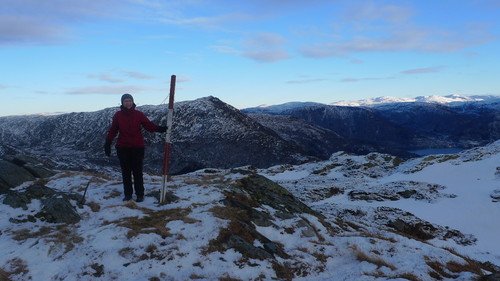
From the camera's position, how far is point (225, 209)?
1312cm

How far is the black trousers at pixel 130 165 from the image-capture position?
518 inches

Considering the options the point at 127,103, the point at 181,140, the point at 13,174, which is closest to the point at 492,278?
the point at 127,103

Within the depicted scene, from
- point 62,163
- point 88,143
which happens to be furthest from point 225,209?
point 88,143

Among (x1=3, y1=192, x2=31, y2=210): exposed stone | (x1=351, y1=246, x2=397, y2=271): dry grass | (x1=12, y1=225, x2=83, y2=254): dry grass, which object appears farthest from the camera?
(x1=3, y1=192, x2=31, y2=210): exposed stone

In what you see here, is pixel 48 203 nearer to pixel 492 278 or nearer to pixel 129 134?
pixel 129 134

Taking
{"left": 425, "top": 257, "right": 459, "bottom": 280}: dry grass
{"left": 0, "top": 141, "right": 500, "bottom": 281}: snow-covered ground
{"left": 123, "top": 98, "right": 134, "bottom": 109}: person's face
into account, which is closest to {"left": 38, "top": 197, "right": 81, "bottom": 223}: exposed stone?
{"left": 0, "top": 141, "right": 500, "bottom": 281}: snow-covered ground

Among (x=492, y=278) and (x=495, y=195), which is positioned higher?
(x=492, y=278)

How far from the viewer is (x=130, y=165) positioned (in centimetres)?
1337

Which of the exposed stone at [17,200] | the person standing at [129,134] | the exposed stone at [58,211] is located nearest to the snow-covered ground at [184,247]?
the exposed stone at [17,200]

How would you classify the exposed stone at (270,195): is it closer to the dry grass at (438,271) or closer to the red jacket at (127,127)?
the dry grass at (438,271)

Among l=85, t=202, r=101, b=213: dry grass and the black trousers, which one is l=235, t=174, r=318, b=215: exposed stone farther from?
l=85, t=202, r=101, b=213: dry grass

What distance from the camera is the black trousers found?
1316 cm

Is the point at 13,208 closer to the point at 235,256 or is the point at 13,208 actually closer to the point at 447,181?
the point at 235,256

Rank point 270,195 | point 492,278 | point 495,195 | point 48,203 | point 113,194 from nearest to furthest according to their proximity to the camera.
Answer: point 492,278
point 48,203
point 113,194
point 270,195
point 495,195
